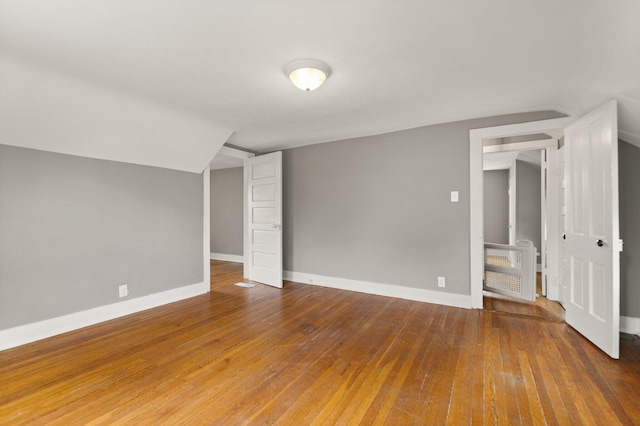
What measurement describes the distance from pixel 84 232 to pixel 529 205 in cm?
763

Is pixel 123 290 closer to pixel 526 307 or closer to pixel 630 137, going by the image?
pixel 526 307

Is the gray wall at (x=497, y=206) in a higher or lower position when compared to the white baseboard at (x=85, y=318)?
higher

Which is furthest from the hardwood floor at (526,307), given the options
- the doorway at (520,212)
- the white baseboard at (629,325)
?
the white baseboard at (629,325)

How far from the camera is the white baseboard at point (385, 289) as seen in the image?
3.64 metres

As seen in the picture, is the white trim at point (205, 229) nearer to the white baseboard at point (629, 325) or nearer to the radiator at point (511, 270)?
the radiator at point (511, 270)

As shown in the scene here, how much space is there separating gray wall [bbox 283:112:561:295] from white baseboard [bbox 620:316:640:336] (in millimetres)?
1373

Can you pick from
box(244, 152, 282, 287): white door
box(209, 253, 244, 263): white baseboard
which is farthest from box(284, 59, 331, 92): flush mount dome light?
box(209, 253, 244, 263): white baseboard

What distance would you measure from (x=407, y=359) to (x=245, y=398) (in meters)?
1.26

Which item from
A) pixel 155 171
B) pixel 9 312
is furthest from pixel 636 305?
pixel 9 312

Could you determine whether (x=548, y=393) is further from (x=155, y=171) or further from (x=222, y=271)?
(x=222, y=271)

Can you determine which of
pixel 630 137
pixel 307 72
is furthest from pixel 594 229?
pixel 307 72

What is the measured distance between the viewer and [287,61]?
221 cm

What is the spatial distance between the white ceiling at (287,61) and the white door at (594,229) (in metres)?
0.31

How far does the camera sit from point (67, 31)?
5.86ft
